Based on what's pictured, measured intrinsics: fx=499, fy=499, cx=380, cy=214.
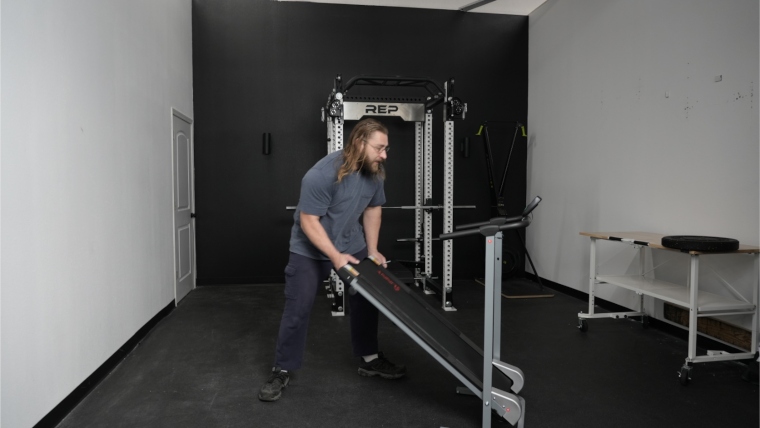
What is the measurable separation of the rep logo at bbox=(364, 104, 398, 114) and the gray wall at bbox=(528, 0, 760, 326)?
179cm

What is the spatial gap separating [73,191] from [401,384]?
1.94 m

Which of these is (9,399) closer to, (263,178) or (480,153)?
(263,178)

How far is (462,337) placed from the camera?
2434 millimetres

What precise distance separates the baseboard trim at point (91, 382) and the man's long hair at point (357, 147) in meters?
1.64

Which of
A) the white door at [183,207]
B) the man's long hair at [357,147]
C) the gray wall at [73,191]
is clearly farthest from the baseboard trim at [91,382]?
the man's long hair at [357,147]

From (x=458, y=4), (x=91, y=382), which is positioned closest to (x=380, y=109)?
(x=458, y=4)

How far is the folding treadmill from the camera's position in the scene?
6.51 feet

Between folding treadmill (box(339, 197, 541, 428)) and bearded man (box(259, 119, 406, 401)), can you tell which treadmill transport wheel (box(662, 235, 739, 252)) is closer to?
folding treadmill (box(339, 197, 541, 428))

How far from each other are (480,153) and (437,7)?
169cm

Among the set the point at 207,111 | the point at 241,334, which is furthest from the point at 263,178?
the point at 241,334

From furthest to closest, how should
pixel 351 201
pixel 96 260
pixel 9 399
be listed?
1. pixel 96 260
2. pixel 351 201
3. pixel 9 399

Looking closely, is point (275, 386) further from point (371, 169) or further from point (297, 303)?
point (371, 169)

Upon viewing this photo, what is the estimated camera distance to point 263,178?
212 inches

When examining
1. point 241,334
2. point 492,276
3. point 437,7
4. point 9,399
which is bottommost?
point 241,334
